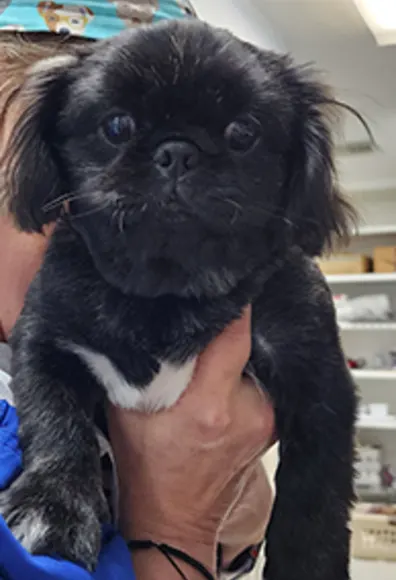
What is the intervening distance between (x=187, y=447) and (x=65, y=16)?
0.59 m

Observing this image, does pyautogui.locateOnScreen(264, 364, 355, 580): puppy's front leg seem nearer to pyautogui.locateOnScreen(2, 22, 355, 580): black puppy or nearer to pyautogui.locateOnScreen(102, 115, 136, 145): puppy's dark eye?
pyautogui.locateOnScreen(2, 22, 355, 580): black puppy

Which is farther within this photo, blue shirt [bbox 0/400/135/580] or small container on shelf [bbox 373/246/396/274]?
small container on shelf [bbox 373/246/396/274]

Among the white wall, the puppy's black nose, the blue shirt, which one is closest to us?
the blue shirt

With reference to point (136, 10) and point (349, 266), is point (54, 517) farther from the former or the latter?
point (349, 266)

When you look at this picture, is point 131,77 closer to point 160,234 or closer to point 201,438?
point 160,234

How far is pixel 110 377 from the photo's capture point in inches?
32.6

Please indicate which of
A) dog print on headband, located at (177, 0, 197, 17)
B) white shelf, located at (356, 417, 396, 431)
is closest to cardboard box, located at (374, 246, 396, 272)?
white shelf, located at (356, 417, 396, 431)

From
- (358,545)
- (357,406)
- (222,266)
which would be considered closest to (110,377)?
(222,266)

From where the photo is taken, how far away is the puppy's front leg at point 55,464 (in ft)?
2.24

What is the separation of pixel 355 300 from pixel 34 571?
15.4 ft

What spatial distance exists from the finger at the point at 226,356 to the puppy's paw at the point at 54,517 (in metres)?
0.20

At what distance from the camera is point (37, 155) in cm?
79

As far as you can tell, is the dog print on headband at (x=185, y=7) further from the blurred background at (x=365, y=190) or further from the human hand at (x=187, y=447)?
the human hand at (x=187, y=447)

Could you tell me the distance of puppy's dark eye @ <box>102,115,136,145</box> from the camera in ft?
2.31
